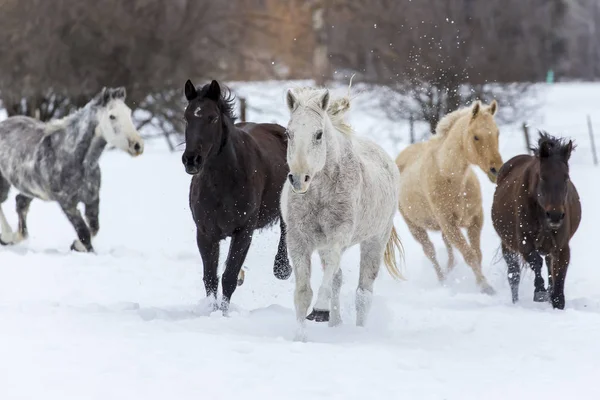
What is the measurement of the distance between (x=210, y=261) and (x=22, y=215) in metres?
4.96

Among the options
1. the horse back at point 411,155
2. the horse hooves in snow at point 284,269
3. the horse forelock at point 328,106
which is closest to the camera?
the horse forelock at point 328,106

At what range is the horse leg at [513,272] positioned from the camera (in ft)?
26.6

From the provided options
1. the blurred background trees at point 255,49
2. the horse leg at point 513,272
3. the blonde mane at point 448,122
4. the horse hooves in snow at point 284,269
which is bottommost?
the horse leg at point 513,272

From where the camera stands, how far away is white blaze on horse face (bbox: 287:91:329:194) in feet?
17.0

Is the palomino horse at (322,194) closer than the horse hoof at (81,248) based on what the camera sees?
Yes

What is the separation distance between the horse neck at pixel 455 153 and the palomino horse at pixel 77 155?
318 cm

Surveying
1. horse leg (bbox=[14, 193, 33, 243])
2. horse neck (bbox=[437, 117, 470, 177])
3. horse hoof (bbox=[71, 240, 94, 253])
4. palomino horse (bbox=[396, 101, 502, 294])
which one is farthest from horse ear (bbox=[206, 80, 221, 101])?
horse leg (bbox=[14, 193, 33, 243])

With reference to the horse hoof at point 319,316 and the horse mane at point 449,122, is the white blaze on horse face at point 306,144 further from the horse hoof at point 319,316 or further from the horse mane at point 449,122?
the horse mane at point 449,122

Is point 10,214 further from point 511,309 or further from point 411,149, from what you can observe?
point 511,309

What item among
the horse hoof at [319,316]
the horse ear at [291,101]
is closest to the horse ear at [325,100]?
the horse ear at [291,101]

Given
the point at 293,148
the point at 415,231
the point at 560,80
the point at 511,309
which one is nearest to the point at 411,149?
the point at 415,231

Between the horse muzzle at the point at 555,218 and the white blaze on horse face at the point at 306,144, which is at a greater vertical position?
the white blaze on horse face at the point at 306,144

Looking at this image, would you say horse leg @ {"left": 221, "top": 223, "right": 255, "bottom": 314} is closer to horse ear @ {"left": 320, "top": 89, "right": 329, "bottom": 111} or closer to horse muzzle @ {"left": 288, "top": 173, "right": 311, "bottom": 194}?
horse ear @ {"left": 320, "top": 89, "right": 329, "bottom": 111}

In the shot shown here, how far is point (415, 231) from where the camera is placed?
35.0 feet
